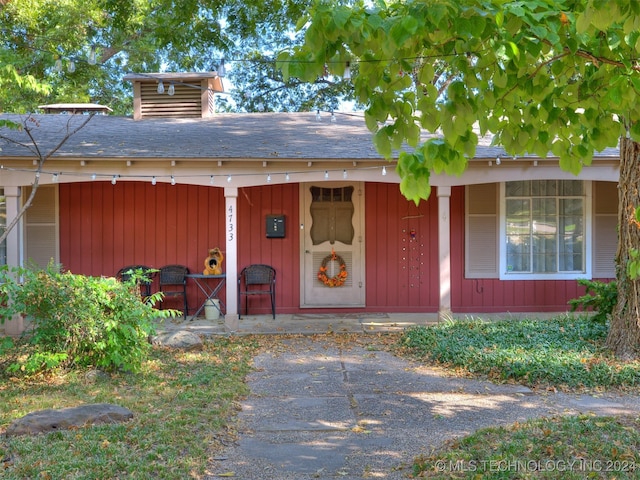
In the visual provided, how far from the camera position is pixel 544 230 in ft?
36.7

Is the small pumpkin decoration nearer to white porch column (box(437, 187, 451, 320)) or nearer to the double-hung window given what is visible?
white porch column (box(437, 187, 451, 320))

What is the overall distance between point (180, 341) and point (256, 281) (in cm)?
270

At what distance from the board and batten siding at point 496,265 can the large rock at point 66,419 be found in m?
7.17

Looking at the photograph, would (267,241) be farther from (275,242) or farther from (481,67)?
(481,67)

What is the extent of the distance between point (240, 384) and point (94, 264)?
18.1 ft

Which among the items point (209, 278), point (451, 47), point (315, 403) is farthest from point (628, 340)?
point (209, 278)

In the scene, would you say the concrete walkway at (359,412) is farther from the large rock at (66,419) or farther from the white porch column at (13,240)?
the white porch column at (13,240)

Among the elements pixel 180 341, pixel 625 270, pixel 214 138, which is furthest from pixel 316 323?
pixel 625 270

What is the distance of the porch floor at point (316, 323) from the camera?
979cm

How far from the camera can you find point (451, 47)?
3.10 meters

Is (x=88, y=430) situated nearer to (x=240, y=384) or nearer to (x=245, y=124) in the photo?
(x=240, y=384)

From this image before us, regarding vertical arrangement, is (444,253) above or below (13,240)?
below

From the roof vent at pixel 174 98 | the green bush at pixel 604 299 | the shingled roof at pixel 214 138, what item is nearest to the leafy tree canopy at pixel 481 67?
the green bush at pixel 604 299

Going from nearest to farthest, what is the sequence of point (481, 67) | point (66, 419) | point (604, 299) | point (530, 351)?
point (481, 67) → point (66, 419) → point (530, 351) → point (604, 299)
